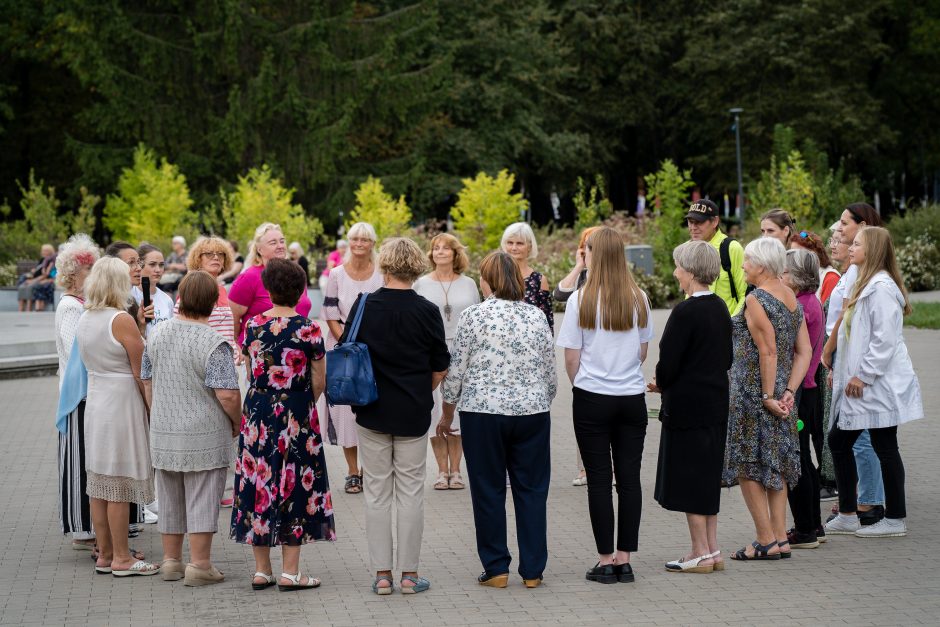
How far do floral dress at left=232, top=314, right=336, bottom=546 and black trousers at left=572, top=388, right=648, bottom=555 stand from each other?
1446 millimetres

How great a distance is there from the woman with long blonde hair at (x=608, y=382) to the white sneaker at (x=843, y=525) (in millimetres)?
1753

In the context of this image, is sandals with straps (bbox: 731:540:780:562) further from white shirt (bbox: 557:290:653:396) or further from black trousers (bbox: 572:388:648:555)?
white shirt (bbox: 557:290:653:396)

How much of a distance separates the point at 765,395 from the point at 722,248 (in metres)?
1.87

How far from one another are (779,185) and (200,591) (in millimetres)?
27517

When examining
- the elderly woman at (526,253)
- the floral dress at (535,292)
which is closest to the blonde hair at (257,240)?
the elderly woman at (526,253)

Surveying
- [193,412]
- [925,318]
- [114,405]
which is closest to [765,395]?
[193,412]

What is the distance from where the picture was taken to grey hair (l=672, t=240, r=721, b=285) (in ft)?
21.7

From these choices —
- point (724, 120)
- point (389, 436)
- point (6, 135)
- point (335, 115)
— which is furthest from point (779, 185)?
point (6, 135)

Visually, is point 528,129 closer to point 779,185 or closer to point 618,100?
point 618,100

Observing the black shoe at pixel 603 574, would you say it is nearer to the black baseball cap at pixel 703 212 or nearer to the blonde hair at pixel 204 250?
the black baseball cap at pixel 703 212

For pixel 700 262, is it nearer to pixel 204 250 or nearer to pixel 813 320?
pixel 813 320

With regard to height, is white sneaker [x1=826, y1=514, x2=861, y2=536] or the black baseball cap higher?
the black baseball cap

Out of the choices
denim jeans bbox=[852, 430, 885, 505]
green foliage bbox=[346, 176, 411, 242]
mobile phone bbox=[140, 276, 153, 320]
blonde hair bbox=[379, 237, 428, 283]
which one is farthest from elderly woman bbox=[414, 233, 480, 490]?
green foliage bbox=[346, 176, 411, 242]

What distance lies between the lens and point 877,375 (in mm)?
7484
